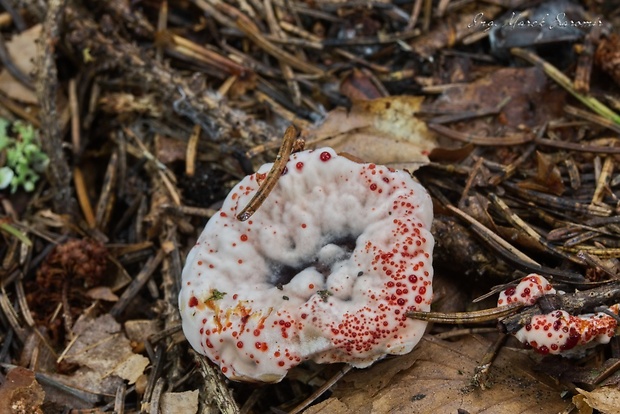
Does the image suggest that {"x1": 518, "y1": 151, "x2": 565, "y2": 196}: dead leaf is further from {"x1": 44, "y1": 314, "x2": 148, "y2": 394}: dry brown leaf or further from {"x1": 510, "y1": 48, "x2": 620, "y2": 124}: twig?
{"x1": 44, "y1": 314, "x2": 148, "y2": 394}: dry brown leaf

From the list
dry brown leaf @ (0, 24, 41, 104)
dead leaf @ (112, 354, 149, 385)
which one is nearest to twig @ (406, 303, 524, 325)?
dead leaf @ (112, 354, 149, 385)

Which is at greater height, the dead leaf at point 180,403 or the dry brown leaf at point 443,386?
the dry brown leaf at point 443,386

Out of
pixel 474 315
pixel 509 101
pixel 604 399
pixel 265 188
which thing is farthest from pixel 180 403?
pixel 509 101

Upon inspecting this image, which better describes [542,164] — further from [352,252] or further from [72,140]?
[72,140]

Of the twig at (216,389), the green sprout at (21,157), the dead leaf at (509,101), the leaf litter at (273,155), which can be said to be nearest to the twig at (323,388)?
the leaf litter at (273,155)

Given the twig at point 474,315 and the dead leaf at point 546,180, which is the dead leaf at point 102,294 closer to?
the twig at point 474,315

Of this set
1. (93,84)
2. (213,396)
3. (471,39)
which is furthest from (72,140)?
(471,39)

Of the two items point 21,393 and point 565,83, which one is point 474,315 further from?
point 21,393
